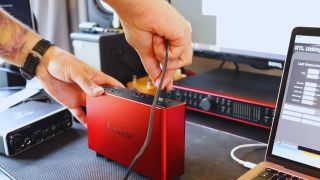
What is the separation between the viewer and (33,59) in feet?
2.35

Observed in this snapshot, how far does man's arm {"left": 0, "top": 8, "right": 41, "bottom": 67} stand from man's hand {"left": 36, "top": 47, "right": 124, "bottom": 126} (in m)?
0.04

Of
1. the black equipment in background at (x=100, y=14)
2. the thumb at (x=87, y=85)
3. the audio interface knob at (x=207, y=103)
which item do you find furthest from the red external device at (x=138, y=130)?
the black equipment in background at (x=100, y=14)

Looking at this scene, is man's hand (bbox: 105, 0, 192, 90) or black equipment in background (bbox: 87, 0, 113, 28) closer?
man's hand (bbox: 105, 0, 192, 90)

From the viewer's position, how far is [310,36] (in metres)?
0.58

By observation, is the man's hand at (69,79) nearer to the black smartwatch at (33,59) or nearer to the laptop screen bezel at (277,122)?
the black smartwatch at (33,59)

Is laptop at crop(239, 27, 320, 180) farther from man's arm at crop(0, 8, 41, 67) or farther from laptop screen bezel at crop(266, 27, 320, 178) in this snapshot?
man's arm at crop(0, 8, 41, 67)

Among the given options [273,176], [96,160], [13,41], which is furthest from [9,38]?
[273,176]

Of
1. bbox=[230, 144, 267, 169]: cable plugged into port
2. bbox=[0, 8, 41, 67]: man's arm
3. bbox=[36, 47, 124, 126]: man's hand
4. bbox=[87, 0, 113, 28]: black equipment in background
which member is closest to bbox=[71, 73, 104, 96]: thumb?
bbox=[36, 47, 124, 126]: man's hand

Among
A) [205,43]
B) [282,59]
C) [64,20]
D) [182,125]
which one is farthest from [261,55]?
[64,20]

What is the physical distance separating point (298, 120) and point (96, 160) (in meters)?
0.36

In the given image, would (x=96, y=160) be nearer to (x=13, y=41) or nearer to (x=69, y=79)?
(x=69, y=79)

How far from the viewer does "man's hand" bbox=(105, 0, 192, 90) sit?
53 centimetres

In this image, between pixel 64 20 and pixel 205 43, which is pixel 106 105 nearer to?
pixel 205 43

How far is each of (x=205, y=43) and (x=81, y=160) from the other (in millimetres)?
451
